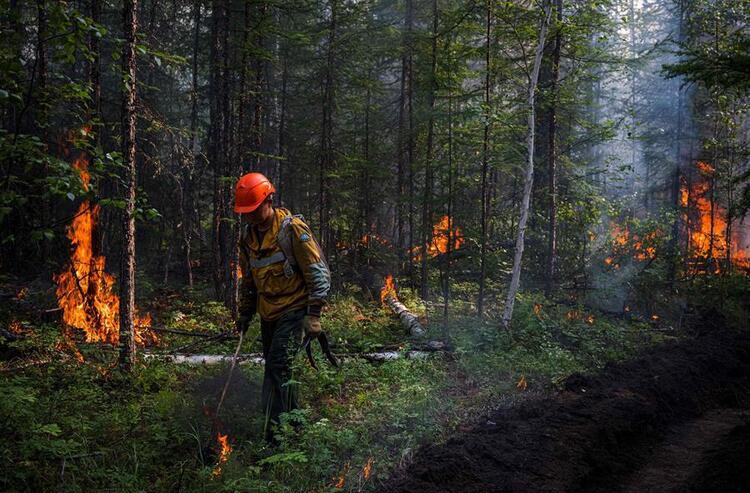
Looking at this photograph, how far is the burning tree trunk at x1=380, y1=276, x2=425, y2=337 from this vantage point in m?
11.5

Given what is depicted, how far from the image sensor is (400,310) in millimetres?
13531

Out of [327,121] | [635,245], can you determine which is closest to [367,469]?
[327,121]

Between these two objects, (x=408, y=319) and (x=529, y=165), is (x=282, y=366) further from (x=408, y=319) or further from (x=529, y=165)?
(x=529, y=165)

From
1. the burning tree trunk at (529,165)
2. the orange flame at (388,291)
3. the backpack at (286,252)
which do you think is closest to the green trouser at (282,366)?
the backpack at (286,252)

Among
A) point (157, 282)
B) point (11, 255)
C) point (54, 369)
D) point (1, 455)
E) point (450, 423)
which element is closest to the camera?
point (1, 455)

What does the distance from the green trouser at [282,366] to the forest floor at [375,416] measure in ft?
0.82

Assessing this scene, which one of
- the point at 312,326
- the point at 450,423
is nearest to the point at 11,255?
the point at 312,326

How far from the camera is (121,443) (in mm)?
4867

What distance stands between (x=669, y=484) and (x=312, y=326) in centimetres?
402

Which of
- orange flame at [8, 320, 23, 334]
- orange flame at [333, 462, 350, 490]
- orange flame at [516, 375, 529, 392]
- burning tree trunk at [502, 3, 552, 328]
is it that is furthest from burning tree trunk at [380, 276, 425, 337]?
orange flame at [8, 320, 23, 334]

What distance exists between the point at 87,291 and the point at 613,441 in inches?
369

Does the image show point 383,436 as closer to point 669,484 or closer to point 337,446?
point 337,446

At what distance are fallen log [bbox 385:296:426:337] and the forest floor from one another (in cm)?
132

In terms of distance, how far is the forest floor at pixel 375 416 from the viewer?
435 centimetres
